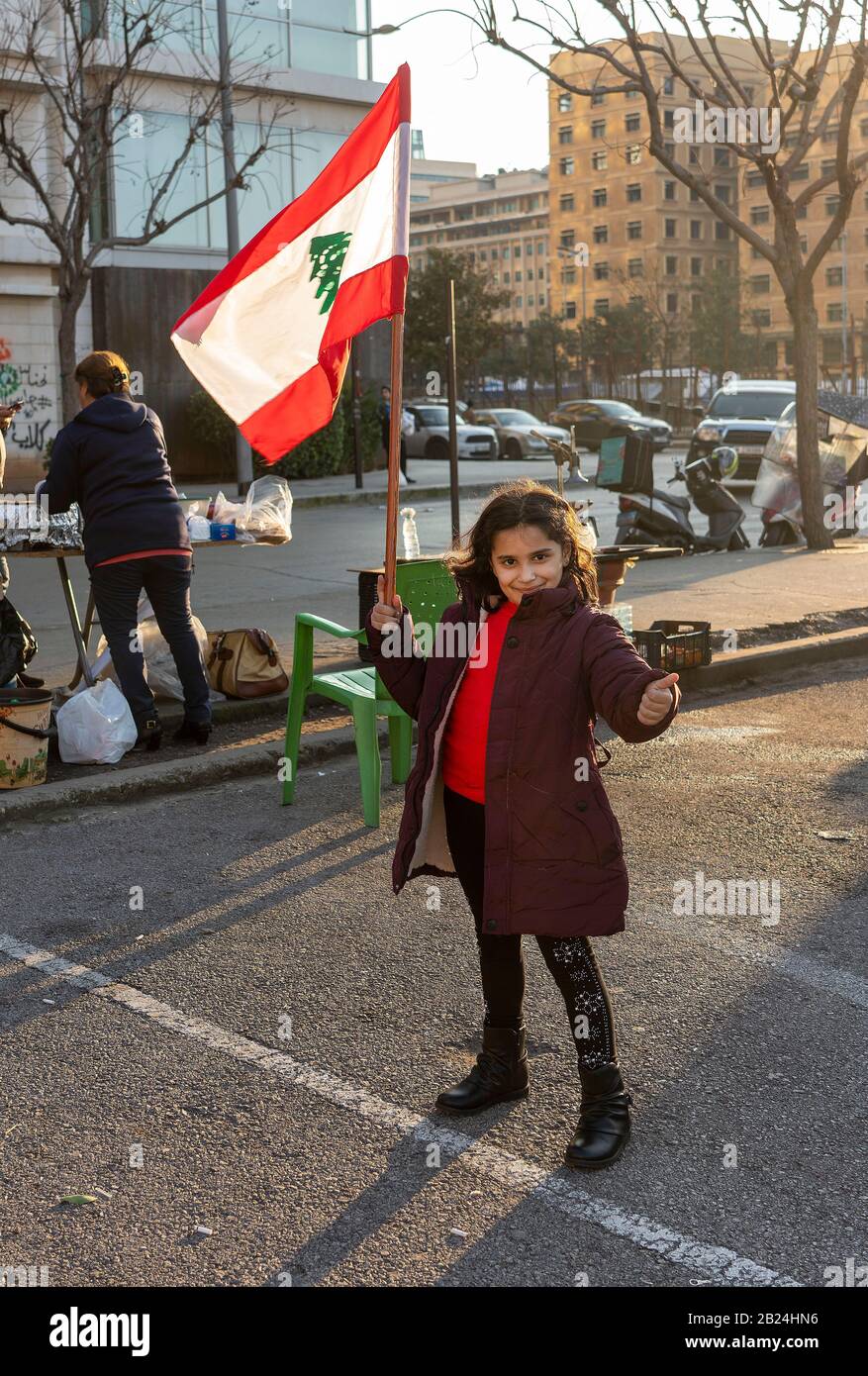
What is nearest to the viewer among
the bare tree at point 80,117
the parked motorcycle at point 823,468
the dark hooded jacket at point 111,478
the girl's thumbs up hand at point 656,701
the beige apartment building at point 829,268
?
the girl's thumbs up hand at point 656,701

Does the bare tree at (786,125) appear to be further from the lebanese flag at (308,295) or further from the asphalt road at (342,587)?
the lebanese flag at (308,295)

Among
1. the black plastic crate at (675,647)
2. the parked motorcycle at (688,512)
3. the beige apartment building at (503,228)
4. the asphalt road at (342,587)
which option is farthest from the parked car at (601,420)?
the beige apartment building at (503,228)

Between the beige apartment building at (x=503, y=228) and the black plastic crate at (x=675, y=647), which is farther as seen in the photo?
the beige apartment building at (x=503, y=228)

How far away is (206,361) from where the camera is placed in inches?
187

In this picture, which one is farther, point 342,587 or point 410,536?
point 342,587

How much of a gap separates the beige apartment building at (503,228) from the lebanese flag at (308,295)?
13556 centimetres

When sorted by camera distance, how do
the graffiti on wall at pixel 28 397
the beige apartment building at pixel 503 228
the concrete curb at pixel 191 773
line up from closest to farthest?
1. the concrete curb at pixel 191 773
2. the graffiti on wall at pixel 28 397
3. the beige apartment building at pixel 503 228

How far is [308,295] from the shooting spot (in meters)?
4.60

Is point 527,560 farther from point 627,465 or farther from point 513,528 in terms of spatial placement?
point 627,465

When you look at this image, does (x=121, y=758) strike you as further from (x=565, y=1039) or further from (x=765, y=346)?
(x=765, y=346)

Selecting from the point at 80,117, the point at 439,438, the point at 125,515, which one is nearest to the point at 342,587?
the point at 125,515

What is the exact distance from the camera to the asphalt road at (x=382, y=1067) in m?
3.12

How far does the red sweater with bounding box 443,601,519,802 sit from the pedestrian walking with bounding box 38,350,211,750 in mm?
3898

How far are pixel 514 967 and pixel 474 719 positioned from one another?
61 cm
